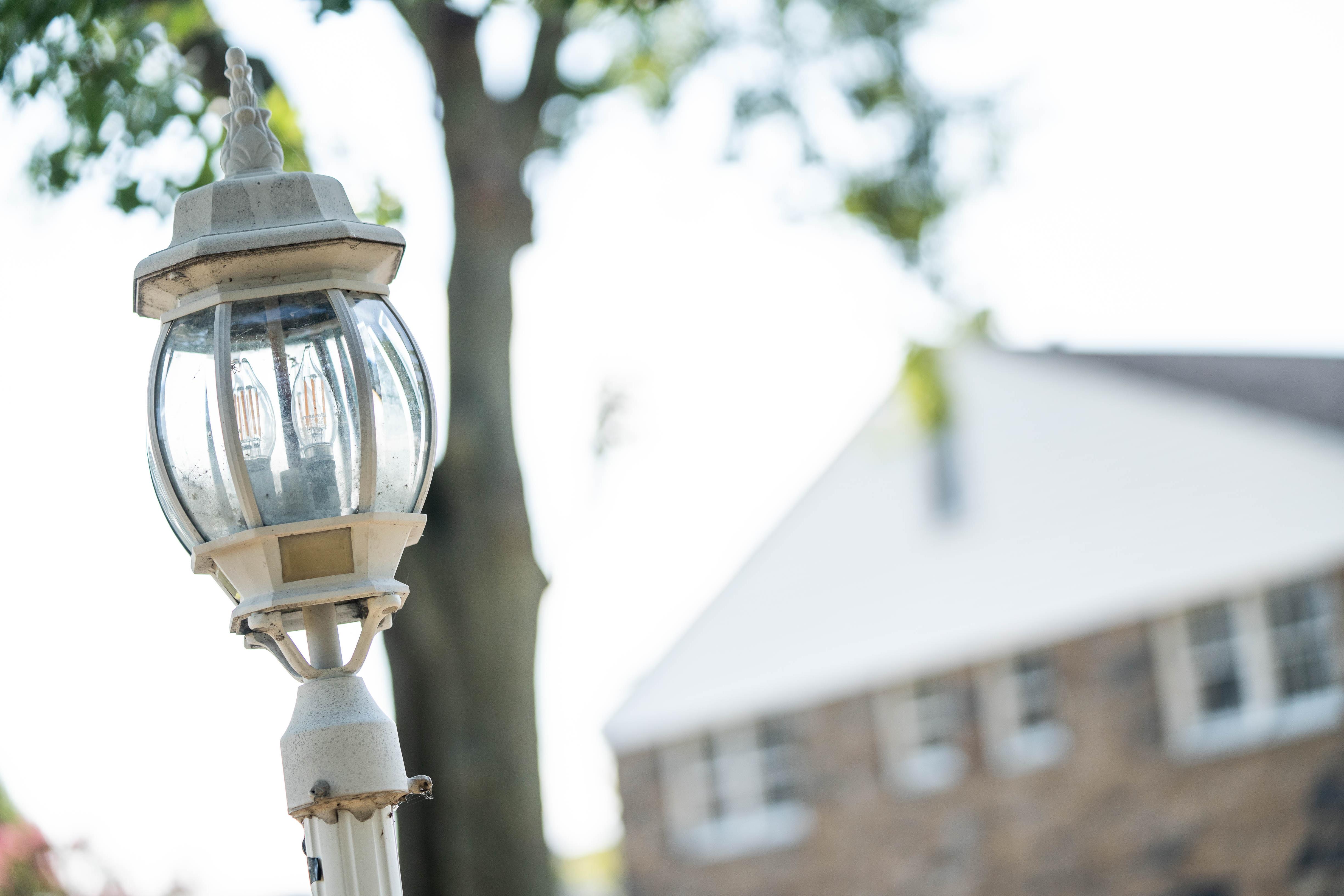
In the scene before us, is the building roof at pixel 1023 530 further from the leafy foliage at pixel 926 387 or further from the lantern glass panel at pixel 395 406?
the lantern glass panel at pixel 395 406

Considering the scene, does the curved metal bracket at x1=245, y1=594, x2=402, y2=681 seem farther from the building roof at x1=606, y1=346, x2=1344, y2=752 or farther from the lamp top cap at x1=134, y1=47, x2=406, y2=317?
the building roof at x1=606, y1=346, x2=1344, y2=752

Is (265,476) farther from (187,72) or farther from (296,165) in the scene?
(187,72)

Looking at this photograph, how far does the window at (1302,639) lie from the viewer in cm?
1677

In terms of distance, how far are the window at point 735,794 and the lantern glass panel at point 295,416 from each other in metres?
18.8

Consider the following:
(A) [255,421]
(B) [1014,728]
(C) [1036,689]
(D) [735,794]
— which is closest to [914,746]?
(B) [1014,728]

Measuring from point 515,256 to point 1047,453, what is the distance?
13.1 meters

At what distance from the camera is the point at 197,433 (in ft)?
7.52

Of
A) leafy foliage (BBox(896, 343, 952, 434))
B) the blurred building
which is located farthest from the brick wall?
leafy foliage (BBox(896, 343, 952, 434))

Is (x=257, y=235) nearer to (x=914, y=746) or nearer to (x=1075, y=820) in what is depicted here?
(x=1075, y=820)

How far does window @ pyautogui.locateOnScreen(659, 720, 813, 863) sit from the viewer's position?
2075 cm

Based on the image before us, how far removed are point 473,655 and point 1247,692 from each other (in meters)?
12.6

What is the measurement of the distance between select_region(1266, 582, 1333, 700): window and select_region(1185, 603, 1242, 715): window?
47 centimetres

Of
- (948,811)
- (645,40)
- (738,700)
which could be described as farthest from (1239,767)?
(645,40)

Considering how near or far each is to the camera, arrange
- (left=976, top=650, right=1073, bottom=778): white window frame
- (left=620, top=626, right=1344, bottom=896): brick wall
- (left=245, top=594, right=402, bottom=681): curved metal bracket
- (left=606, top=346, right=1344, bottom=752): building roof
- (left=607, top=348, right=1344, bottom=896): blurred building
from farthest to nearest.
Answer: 1. (left=976, top=650, right=1073, bottom=778): white window frame
2. (left=606, top=346, right=1344, bottom=752): building roof
3. (left=607, top=348, right=1344, bottom=896): blurred building
4. (left=620, top=626, right=1344, bottom=896): brick wall
5. (left=245, top=594, right=402, bottom=681): curved metal bracket
